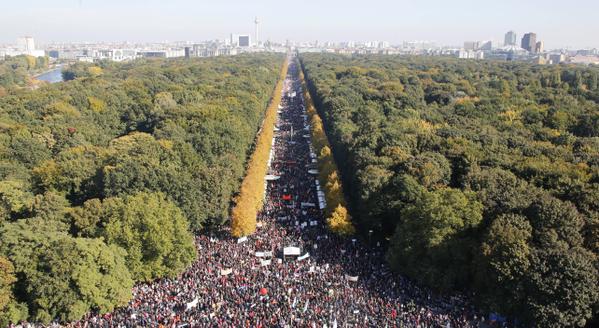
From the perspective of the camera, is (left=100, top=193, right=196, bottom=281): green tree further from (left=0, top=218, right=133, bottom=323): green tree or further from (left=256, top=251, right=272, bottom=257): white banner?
(left=256, top=251, right=272, bottom=257): white banner

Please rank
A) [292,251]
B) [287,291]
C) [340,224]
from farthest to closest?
[340,224], [292,251], [287,291]

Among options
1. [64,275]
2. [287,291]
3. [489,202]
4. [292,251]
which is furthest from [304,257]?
[64,275]

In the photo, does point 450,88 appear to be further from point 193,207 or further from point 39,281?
point 39,281

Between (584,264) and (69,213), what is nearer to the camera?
(584,264)

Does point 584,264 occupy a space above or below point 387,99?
below

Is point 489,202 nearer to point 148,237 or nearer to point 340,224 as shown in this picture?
point 340,224

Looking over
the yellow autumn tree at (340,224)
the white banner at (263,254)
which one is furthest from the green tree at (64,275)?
the yellow autumn tree at (340,224)

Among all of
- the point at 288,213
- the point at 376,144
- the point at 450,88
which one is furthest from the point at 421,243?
the point at 450,88
